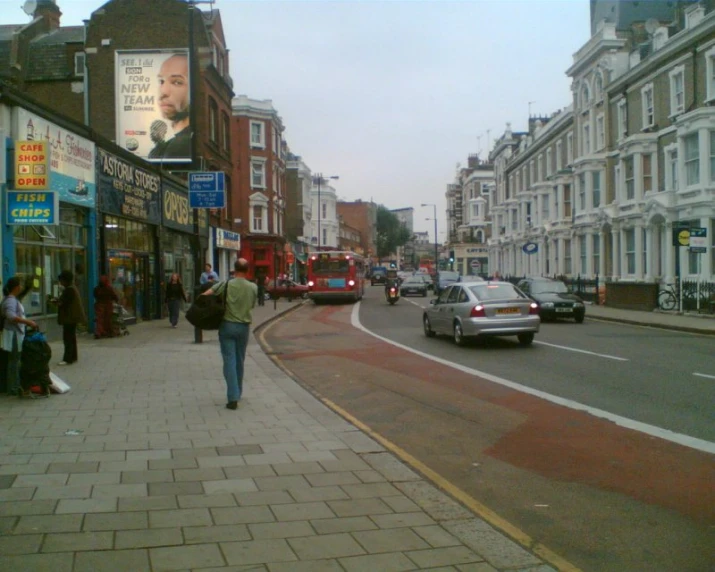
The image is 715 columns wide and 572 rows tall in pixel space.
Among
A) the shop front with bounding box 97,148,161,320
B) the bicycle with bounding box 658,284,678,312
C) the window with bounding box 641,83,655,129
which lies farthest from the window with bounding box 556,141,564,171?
the shop front with bounding box 97,148,161,320

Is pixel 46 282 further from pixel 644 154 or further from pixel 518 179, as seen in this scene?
pixel 518 179

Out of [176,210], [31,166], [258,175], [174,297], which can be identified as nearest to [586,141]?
[176,210]

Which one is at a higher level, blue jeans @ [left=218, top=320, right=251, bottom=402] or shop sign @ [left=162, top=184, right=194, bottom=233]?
shop sign @ [left=162, top=184, right=194, bottom=233]

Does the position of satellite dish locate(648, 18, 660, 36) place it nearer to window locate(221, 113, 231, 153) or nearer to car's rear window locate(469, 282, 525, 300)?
window locate(221, 113, 231, 153)

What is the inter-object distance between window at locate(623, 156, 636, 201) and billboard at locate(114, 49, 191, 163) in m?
20.2

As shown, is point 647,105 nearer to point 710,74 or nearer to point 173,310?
point 710,74

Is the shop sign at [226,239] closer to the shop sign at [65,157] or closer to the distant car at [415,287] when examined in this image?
the distant car at [415,287]

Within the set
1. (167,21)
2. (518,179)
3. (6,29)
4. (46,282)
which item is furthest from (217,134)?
(518,179)

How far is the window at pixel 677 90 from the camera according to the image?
29723 millimetres

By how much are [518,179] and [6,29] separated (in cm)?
3908

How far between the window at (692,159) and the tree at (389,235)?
381 ft

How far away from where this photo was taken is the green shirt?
9008 mm

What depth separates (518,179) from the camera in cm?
6084

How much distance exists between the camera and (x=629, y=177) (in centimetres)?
3450
